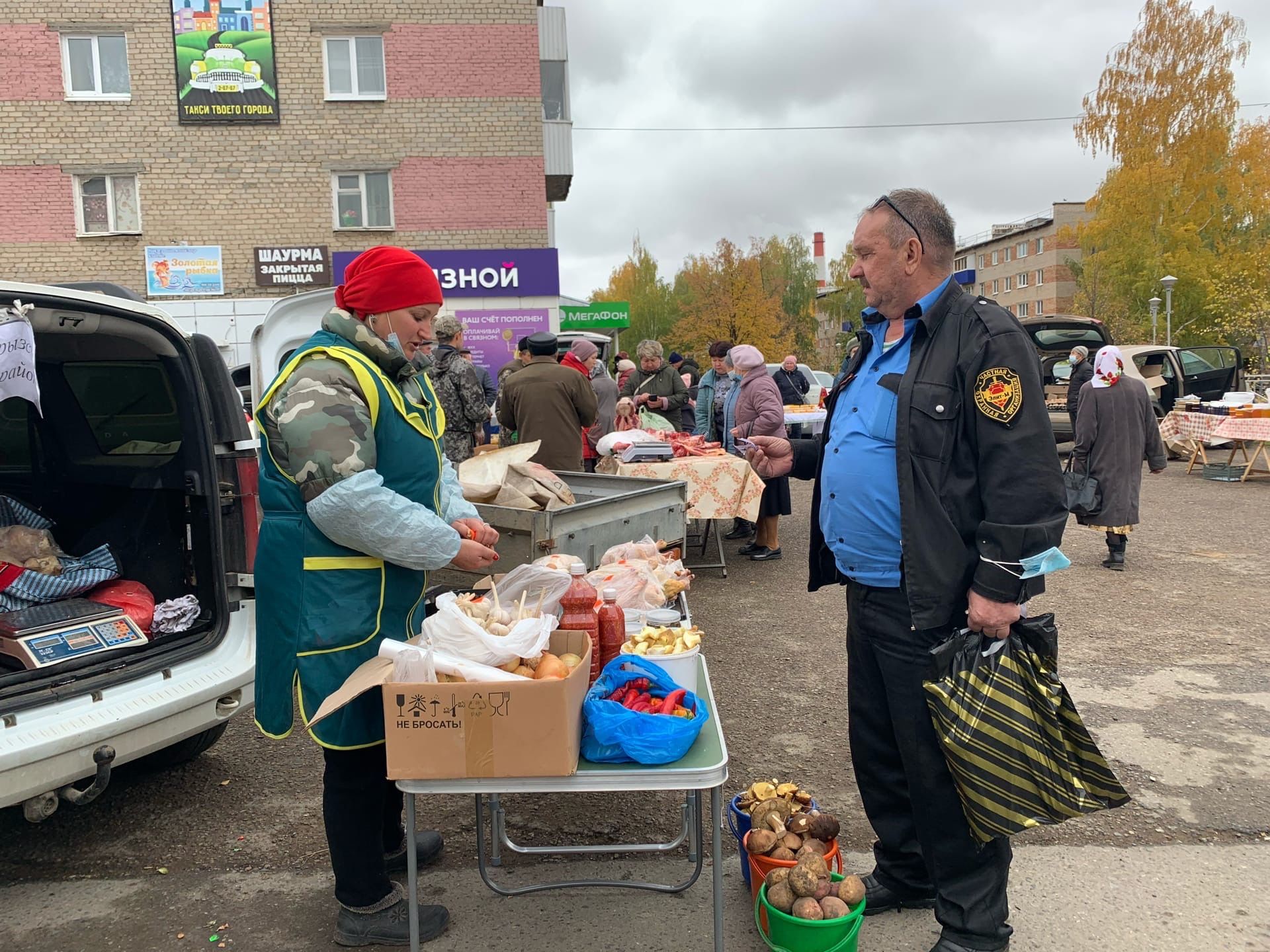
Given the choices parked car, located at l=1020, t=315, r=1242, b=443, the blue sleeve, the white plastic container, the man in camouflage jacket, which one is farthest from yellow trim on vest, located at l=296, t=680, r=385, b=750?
parked car, located at l=1020, t=315, r=1242, b=443

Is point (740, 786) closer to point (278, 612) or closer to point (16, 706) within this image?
point (278, 612)

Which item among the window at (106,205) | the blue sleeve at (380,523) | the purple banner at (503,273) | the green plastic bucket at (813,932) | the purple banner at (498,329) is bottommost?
the green plastic bucket at (813,932)

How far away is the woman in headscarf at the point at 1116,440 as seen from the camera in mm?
7395

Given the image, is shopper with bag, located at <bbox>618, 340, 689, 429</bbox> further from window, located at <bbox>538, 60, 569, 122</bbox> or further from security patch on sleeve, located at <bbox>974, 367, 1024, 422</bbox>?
window, located at <bbox>538, 60, 569, 122</bbox>

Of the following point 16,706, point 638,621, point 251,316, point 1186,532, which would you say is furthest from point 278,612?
point 251,316

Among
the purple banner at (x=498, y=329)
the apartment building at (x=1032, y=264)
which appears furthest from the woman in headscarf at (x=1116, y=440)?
the apartment building at (x=1032, y=264)

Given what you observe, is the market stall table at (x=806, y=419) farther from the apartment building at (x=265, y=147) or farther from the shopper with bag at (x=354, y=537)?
the apartment building at (x=265, y=147)

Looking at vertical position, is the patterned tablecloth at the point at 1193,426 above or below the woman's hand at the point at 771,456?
below

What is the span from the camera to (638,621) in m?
3.12

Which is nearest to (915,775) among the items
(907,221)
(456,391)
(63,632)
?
(907,221)

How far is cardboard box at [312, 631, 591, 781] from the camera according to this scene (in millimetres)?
2174

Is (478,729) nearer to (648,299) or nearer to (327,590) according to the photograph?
(327,590)

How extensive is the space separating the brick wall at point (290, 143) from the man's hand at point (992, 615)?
17105 mm

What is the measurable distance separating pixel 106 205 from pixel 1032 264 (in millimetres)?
63100
